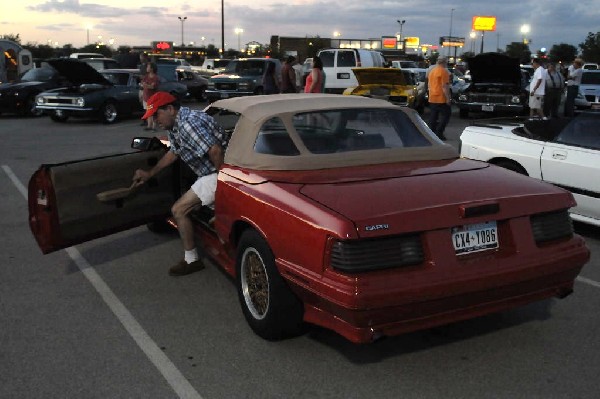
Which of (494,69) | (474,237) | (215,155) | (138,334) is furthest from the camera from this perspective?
(494,69)

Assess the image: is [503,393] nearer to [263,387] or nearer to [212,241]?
[263,387]

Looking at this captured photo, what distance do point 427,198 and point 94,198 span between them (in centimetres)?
272

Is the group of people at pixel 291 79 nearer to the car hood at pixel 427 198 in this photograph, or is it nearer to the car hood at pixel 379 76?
the car hood at pixel 379 76

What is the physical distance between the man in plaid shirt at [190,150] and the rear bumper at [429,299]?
1631 millimetres

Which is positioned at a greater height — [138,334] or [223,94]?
[223,94]

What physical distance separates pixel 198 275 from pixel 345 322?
226 cm

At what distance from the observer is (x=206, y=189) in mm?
4797

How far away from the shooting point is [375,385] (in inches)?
132

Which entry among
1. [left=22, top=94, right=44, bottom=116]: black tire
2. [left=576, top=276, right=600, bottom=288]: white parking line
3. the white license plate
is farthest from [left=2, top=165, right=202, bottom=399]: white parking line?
[left=22, top=94, right=44, bottom=116]: black tire

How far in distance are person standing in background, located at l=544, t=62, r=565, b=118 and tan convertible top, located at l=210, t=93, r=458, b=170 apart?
10843mm

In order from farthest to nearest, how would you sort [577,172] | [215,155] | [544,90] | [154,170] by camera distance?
[544,90] → [577,172] → [154,170] → [215,155]

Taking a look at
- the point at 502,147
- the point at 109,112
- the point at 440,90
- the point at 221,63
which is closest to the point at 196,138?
the point at 502,147

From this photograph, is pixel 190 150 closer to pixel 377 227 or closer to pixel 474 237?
pixel 377 227

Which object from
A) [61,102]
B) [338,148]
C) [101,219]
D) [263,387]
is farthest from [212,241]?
[61,102]
